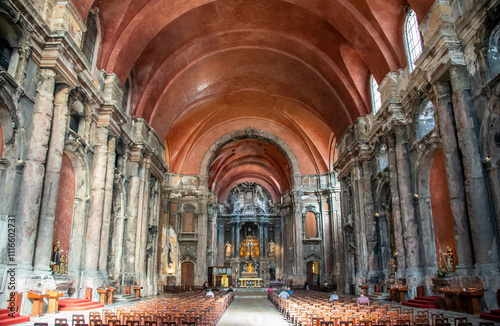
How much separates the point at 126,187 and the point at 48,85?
8.86 meters

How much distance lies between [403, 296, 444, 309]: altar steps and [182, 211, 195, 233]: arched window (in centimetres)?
2154

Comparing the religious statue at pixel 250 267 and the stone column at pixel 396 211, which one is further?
the religious statue at pixel 250 267

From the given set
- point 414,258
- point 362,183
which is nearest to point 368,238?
point 362,183

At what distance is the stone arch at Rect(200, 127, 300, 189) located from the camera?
111ft

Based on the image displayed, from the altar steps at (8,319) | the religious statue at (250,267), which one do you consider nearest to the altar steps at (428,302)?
the altar steps at (8,319)

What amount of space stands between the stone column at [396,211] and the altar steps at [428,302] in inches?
77.4

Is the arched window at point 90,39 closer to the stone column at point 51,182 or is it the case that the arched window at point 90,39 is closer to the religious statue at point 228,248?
the stone column at point 51,182

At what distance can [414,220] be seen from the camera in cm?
1577

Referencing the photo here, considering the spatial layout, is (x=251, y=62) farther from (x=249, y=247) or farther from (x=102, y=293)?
(x=249, y=247)

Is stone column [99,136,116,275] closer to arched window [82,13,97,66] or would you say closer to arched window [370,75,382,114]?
arched window [82,13,97,66]

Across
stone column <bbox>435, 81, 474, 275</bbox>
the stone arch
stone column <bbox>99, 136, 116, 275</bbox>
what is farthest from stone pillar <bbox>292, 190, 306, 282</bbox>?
stone column <bbox>435, 81, 474, 275</bbox>

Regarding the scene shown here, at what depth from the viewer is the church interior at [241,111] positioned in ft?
35.8

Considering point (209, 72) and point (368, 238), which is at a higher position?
point (209, 72)

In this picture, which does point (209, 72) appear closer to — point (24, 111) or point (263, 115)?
point (263, 115)
